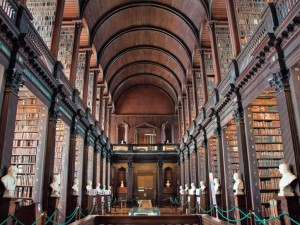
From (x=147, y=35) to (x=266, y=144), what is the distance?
10529mm

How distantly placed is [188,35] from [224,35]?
3696mm

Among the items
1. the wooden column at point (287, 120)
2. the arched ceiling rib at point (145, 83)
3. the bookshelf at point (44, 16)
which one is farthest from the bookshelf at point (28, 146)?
the arched ceiling rib at point (145, 83)

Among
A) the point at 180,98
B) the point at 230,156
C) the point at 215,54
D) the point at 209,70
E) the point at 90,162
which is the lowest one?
the point at 230,156

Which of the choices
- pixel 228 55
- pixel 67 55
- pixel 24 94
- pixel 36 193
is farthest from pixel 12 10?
pixel 228 55

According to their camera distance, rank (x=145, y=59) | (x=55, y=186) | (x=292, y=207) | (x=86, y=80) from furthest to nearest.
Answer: (x=145, y=59) → (x=86, y=80) → (x=55, y=186) → (x=292, y=207)

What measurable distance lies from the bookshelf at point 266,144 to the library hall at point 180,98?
3 centimetres

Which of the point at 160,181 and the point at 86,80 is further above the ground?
the point at 86,80

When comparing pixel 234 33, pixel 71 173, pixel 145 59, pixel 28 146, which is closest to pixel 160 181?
pixel 145 59

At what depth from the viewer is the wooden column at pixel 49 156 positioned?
22.6 ft

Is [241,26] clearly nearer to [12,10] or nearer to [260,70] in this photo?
[260,70]

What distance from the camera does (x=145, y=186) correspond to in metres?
20.5

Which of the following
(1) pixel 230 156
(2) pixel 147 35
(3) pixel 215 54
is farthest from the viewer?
(2) pixel 147 35

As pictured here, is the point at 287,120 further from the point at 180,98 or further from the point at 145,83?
the point at 145,83

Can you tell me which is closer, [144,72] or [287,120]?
[287,120]
